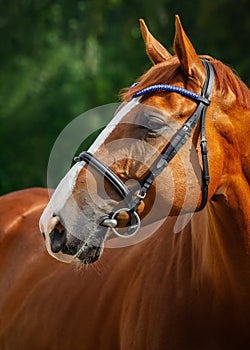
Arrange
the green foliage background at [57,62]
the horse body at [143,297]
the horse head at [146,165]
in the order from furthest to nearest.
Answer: the green foliage background at [57,62], the horse body at [143,297], the horse head at [146,165]

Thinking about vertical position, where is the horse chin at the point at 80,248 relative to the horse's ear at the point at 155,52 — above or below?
below

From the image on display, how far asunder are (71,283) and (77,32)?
993 centimetres

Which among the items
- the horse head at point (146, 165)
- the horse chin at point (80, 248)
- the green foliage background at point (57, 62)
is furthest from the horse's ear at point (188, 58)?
the green foliage background at point (57, 62)

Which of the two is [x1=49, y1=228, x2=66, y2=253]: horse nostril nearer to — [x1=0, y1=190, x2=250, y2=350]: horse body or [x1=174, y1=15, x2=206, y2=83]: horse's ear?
[x1=0, y1=190, x2=250, y2=350]: horse body

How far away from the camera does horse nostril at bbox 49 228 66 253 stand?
10.0 ft

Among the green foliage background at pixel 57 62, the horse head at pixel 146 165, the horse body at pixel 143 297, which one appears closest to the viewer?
the horse head at pixel 146 165

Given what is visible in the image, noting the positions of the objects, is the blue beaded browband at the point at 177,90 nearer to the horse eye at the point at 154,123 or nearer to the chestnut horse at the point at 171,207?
the chestnut horse at the point at 171,207

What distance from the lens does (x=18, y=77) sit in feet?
43.4

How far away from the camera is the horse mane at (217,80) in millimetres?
3160

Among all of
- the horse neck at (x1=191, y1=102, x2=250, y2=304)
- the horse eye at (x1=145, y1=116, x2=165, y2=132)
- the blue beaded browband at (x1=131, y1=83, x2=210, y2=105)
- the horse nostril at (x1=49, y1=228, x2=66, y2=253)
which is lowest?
the horse neck at (x1=191, y1=102, x2=250, y2=304)

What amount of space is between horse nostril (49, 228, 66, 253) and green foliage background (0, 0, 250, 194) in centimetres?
918

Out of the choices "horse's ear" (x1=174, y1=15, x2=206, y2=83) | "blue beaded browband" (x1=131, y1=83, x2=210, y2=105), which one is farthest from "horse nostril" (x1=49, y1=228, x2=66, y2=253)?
"horse's ear" (x1=174, y1=15, x2=206, y2=83)

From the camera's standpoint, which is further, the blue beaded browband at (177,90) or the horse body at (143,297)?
the horse body at (143,297)

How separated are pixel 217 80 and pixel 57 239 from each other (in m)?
0.91
